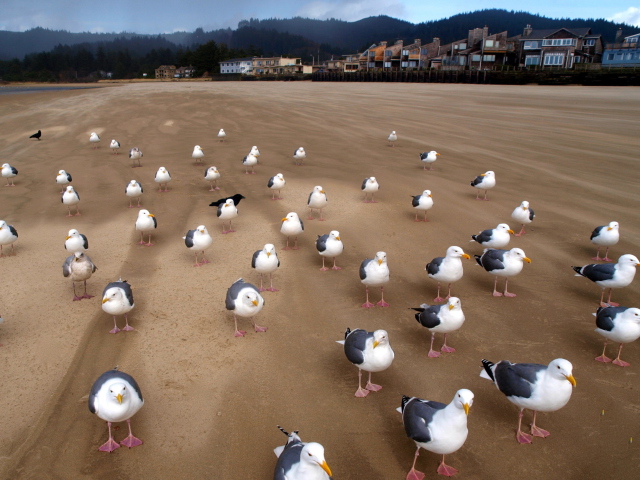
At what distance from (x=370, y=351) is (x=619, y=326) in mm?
3180

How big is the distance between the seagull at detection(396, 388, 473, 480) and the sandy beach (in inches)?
15.2

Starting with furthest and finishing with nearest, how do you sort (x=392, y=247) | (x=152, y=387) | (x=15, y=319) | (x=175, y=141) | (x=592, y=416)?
(x=175, y=141) < (x=392, y=247) < (x=15, y=319) < (x=152, y=387) < (x=592, y=416)

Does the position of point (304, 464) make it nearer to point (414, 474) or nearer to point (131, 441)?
point (414, 474)

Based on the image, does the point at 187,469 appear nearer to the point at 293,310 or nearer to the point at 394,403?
the point at 394,403

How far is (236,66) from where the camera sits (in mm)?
116812

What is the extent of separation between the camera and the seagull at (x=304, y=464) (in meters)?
3.55

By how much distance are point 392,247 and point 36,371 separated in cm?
640

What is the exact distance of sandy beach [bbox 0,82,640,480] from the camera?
456 centimetres

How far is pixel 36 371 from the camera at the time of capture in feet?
18.4

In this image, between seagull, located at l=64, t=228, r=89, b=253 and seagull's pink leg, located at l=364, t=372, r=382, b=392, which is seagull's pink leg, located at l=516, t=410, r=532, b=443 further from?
seagull, located at l=64, t=228, r=89, b=253

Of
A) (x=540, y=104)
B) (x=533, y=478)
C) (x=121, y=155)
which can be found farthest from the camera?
(x=540, y=104)

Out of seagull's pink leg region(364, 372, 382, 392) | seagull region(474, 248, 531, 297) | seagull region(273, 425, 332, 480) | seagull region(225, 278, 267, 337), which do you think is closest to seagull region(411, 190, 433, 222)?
seagull region(474, 248, 531, 297)

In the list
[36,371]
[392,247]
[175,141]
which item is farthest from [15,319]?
[175,141]

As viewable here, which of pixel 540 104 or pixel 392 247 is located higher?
pixel 540 104
